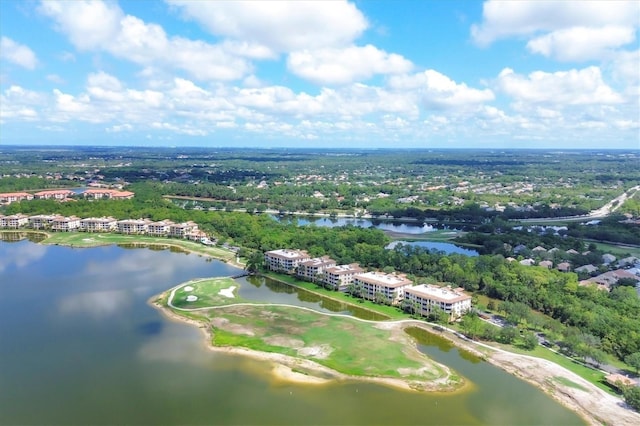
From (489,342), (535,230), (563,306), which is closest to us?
(489,342)

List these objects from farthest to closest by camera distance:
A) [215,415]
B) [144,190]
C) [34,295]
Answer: [144,190]
[34,295]
[215,415]

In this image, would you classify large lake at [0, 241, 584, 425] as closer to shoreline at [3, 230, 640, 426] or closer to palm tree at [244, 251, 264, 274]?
shoreline at [3, 230, 640, 426]

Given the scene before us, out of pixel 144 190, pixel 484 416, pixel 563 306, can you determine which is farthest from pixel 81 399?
pixel 144 190

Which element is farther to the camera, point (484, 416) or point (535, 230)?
point (535, 230)

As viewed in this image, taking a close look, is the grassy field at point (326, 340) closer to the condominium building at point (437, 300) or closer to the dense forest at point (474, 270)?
the condominium building at point (437, 300)

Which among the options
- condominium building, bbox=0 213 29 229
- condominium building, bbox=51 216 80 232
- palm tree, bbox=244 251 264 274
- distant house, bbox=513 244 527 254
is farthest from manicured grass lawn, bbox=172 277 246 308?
condominium building, bbox=0 213 29 229

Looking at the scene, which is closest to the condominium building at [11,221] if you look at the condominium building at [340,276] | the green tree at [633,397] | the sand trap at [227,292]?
the sand trap at [227,292]

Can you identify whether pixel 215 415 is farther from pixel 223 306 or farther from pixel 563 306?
pixel 563 306
